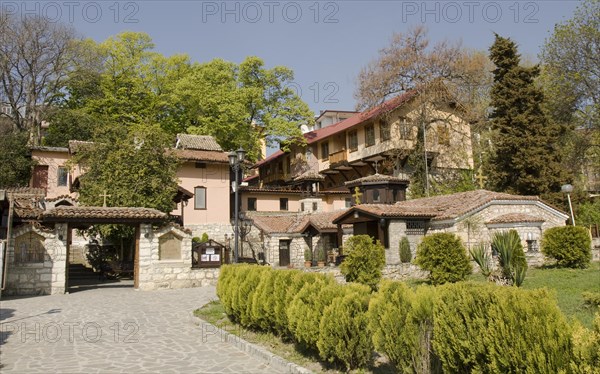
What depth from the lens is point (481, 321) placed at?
4.42 metres

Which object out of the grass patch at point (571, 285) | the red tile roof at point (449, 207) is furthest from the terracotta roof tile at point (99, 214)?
the grass patch at point (571, 285)

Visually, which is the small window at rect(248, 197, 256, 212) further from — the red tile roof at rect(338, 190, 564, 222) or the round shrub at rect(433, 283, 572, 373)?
the round shrub at rect(433, 283, 572, 373)

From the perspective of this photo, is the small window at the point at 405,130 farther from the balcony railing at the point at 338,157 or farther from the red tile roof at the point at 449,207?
the red tile roof at the point at 449,207

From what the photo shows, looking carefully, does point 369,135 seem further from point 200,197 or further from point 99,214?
point 99,214

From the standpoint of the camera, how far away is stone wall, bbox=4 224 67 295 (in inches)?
624

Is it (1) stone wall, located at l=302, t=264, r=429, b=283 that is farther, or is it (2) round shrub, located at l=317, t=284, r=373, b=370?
(1) stone wall, located at l=302, t=264, r=429, b=283

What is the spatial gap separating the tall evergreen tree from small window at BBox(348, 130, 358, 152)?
35.5 ft

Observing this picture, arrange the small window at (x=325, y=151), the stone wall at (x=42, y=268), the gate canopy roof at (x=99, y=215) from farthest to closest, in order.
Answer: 1. the small window at (x=325, y=151)
2. the gate canopy roof at (x=99, y=215)
3. the stone wall at (x=42, y=268)

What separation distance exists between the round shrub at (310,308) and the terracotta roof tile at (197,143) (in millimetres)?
25781

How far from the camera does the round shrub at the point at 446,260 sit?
14.1 metres

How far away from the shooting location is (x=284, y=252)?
89.8ft

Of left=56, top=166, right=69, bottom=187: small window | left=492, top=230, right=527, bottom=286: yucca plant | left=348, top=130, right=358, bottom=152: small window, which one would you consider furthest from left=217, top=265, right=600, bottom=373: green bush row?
left=56, top=166, right=69, bottom=187: small window

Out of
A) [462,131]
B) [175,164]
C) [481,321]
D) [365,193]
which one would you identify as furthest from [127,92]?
[481,321]

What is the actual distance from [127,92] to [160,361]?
34.5 metres
